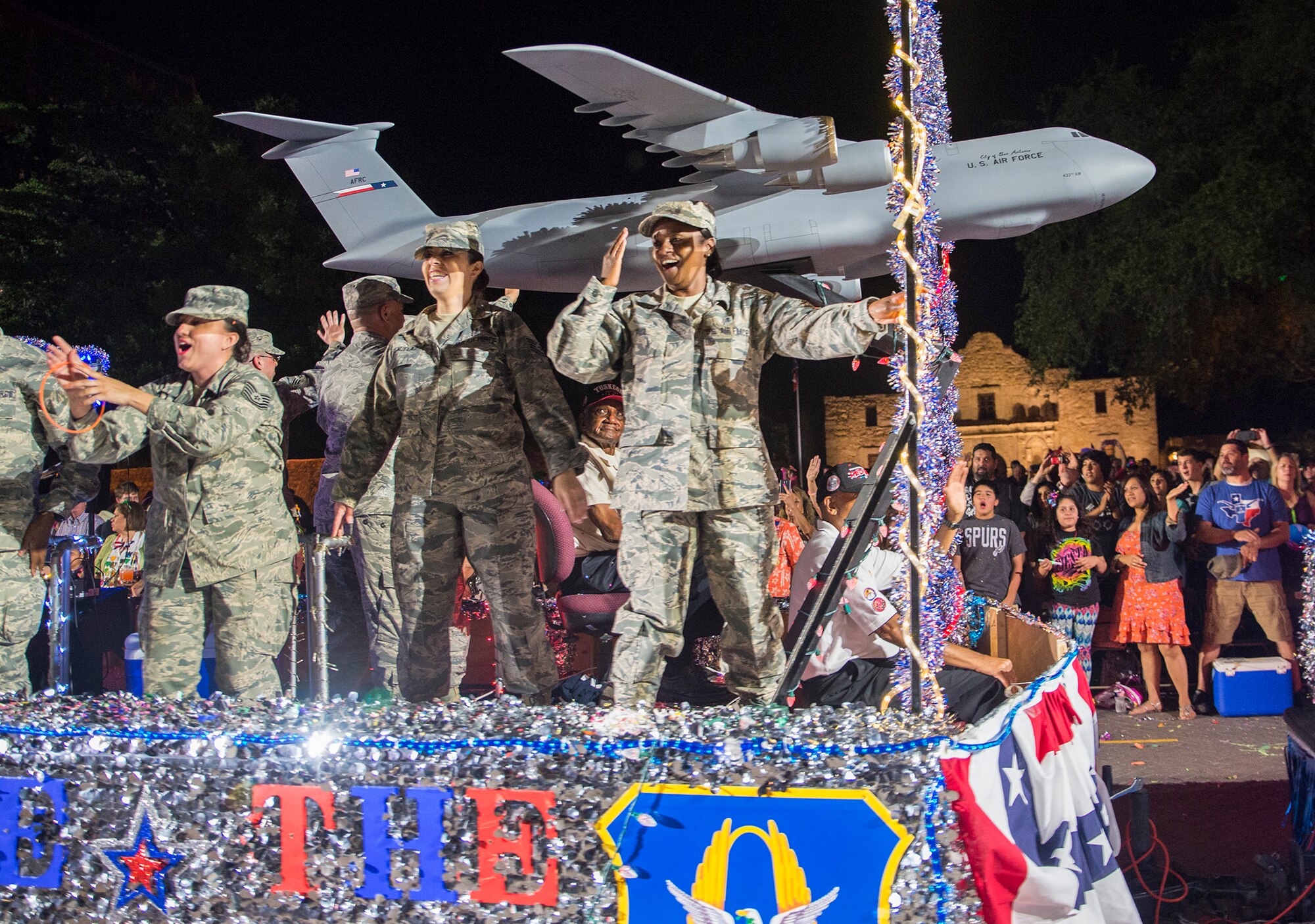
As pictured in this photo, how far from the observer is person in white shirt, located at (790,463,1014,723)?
4375 mm

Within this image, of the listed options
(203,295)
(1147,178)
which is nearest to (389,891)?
(203,295)

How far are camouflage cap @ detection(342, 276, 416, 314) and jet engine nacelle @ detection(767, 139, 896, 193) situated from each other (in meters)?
3.25

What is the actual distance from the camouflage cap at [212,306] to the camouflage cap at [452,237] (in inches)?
29.2

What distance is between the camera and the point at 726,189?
318 inches

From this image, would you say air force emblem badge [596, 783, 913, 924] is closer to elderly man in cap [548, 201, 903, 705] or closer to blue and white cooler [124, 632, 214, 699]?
elderly man in cap [548, 201, 903, 705]

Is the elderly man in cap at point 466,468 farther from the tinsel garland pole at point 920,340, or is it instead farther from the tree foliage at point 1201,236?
the tree foliage at point 1201,236

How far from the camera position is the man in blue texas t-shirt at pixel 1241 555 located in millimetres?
6793

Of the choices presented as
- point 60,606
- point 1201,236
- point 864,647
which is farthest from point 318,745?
Result: point 1201,236

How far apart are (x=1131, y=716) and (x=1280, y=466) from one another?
264 cm

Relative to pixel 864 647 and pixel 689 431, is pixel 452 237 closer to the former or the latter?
pixel 689 431

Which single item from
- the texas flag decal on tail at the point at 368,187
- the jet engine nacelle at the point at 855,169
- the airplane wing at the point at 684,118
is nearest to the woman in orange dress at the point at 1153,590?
the jet engine nacelle at the point at 855,169

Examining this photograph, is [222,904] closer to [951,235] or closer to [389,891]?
[389,891]

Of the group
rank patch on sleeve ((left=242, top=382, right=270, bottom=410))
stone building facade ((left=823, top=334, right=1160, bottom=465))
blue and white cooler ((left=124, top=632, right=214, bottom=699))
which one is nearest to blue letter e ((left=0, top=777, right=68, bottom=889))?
rank patch on sleeve ((left=242, top=382, right=270, bottom=410))

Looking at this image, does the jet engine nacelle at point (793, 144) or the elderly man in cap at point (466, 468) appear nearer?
the elderly man in cap at point (466, 468)
